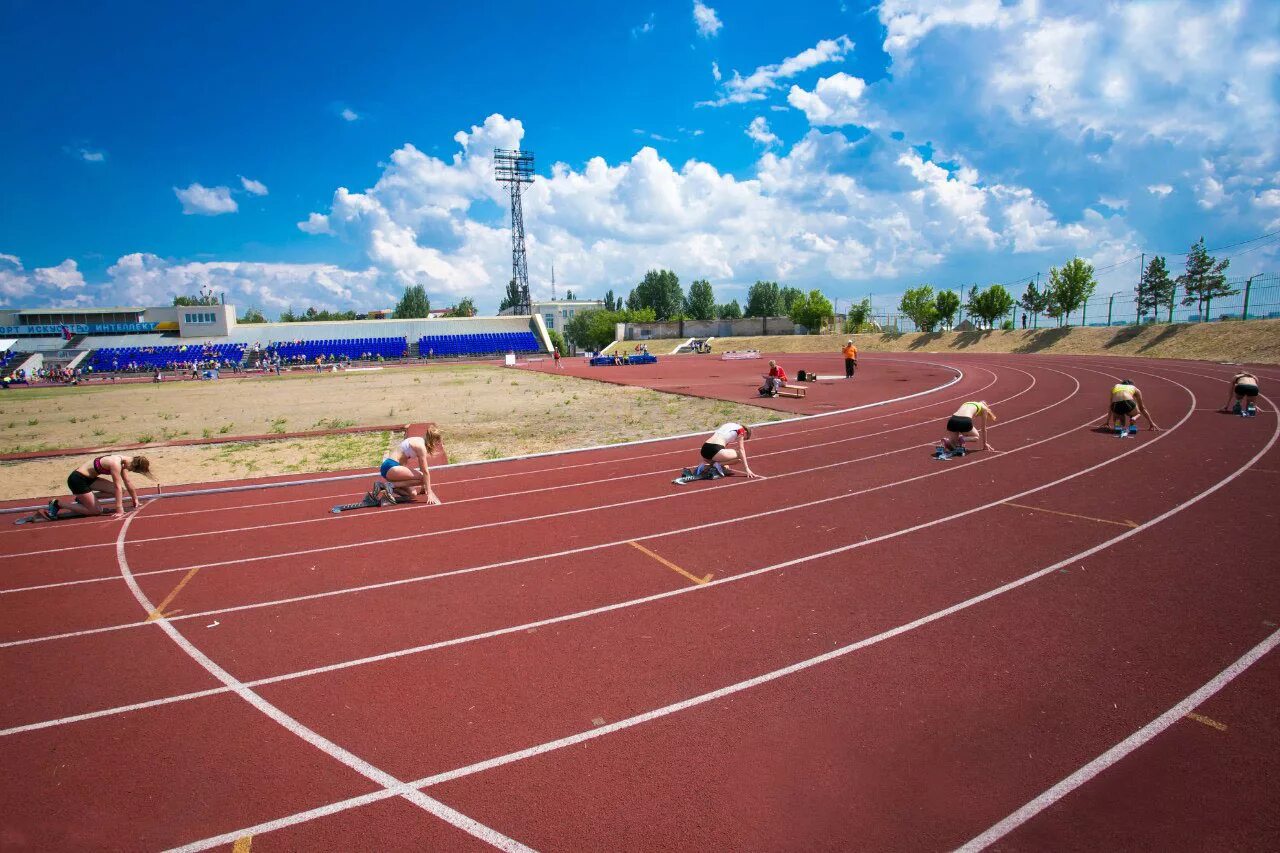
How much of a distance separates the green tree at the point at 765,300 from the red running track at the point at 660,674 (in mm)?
110880

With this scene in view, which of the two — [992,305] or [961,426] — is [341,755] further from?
[992,305]

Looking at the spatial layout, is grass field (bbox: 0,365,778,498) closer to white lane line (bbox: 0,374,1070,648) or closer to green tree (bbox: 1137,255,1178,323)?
white lane line (bbox: 0,374,1070,648)

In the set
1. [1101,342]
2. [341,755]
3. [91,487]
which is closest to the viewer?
[341,755]

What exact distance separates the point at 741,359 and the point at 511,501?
44.9 metres

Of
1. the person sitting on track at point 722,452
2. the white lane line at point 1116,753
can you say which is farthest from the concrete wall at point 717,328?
the white lane line at point 1116,753

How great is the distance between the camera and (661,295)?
395ft

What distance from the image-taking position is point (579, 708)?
4.53 meters

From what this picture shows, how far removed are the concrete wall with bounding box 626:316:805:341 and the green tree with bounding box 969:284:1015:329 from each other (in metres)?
21.1

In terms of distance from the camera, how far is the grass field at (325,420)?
14711 millimetres

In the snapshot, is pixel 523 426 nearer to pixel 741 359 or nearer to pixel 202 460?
pixel 202 460

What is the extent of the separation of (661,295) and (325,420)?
337ft

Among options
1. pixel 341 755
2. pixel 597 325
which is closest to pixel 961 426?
pixel 341 755

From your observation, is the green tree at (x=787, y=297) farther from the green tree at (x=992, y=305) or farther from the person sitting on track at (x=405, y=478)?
the person sitting on track at (x=405, y=478)

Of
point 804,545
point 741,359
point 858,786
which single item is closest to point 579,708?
point 858,786
